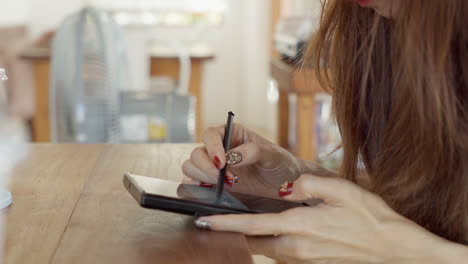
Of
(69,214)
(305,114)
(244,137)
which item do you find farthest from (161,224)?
(305,114)

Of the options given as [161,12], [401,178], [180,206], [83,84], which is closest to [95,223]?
[180,206]

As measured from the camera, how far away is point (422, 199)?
34.3 inches

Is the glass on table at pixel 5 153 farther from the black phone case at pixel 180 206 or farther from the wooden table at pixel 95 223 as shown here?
the black phone case at pixel 180 206

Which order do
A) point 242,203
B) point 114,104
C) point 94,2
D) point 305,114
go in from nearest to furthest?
point 242,203 < point 114,104 < point 305,114 < point 94,2

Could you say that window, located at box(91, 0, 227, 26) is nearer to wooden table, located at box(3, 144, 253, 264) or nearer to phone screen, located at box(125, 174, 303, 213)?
wooden table, located at box(3, 144, 253, 264)

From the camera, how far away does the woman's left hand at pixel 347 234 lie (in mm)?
766

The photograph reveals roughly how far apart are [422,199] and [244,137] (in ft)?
0.92

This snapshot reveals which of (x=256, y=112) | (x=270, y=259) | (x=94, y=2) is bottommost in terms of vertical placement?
(x=256, y=112)

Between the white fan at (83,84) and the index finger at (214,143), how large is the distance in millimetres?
1026

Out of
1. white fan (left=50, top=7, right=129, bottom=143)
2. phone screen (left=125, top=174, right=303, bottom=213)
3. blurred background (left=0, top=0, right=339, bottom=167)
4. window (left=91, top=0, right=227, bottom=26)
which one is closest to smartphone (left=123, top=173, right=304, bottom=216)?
phone screen (left=125, top=174, right=303, bottom=213)

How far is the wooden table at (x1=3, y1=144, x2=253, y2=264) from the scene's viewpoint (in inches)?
26.3

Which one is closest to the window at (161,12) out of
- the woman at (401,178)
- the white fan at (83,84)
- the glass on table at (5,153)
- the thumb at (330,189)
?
the white fan at (83,84)

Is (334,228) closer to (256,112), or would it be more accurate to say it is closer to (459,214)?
(459,214)

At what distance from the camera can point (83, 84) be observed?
1934 mm
